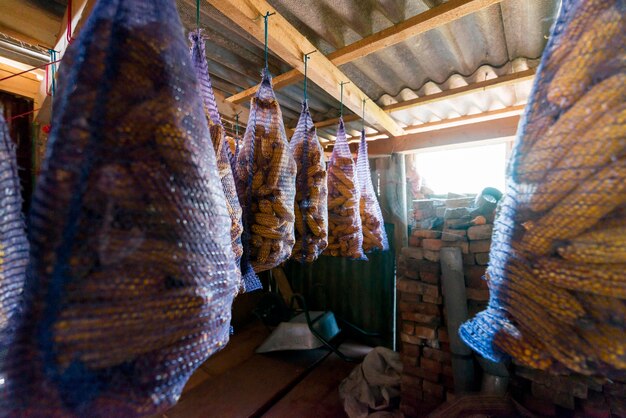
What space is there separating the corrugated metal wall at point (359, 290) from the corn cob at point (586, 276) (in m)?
3.10

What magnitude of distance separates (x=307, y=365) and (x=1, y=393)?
137 inches

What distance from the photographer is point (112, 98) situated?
51 cm

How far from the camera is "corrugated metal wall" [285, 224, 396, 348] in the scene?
376 cm

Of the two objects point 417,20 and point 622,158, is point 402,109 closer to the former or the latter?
point 417,20

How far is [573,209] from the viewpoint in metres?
0.52

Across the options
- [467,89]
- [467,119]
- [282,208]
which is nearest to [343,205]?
[282,208]

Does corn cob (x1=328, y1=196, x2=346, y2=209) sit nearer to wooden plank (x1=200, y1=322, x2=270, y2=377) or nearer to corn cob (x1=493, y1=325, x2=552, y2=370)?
corn cob (x1=493, y1=325, x2=552, y2=370)

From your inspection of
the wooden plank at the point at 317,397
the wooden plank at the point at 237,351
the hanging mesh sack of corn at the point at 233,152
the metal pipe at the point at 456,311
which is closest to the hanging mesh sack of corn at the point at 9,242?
the hanging mesh sack of corn at the point at 233,152

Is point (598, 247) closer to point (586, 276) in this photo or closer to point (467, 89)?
point (586, 276)

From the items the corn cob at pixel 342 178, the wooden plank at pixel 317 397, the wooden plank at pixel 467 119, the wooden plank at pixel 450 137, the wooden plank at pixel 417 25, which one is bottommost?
the wooden plank at pixel 317 397

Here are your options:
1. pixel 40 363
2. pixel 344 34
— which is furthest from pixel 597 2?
pixel 344 34

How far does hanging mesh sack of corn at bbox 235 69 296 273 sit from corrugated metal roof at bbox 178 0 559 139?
706 mm

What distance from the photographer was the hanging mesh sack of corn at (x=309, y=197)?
1507mm

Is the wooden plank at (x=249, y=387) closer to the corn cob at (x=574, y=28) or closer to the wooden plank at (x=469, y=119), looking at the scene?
the wooden plank at (x=469, y=119)
